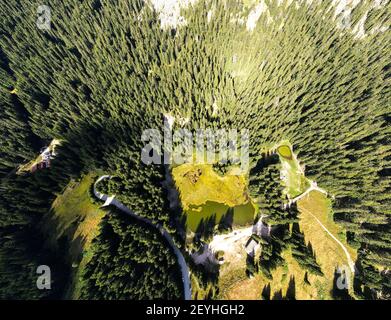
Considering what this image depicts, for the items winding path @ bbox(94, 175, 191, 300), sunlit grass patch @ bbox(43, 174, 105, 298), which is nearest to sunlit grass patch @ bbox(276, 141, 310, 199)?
winding path @ bbox(94, 175, 191, 300)

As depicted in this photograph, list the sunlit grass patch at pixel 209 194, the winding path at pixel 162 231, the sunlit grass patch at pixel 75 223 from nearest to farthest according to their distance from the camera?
the winding path at pixel 162 231 → the sunlit grass patch at pixel 75 223 → the sunlit grass patch at pixel 209 194

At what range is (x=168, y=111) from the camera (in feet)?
195

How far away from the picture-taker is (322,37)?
232ft

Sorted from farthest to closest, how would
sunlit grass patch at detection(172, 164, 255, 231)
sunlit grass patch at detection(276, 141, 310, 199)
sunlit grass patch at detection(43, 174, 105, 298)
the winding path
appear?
sunlit grass patch at detection(276, 141, 310, 199) → sunlit grass patch at detection(172, 164, 255, 231) → sunlit grass patch at detection(43, 174, 105, 298) → the winding path

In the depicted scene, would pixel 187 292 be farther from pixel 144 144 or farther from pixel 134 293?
pixel 144 144

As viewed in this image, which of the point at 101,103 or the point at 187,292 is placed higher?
the point at 101,103

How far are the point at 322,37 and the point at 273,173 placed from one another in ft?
191

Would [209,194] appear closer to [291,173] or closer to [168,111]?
[291,173]

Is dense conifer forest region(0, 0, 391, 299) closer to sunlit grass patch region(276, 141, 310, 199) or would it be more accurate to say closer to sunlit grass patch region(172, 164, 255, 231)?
sunlit grass patch region(276, 141, 310, 199)

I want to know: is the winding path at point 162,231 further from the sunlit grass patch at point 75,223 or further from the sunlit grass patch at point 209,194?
the sunlit grass patch at point 209,194

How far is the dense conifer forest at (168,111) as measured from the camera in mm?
40344

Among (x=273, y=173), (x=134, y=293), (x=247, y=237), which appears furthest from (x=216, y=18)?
(x=134, y=293)

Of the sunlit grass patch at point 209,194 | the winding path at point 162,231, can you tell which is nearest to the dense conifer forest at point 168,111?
the winding path at point 162,231

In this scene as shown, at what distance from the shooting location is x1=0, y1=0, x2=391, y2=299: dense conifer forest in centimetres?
4034
